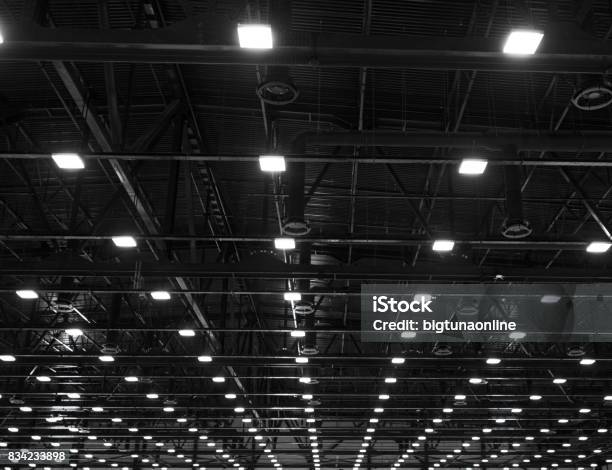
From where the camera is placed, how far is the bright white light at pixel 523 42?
9.78 metres

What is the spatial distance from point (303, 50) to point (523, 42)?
3.35m

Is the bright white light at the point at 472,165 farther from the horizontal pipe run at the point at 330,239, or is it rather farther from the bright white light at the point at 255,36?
the bright white light at the point at 255,36

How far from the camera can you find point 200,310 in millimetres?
25250

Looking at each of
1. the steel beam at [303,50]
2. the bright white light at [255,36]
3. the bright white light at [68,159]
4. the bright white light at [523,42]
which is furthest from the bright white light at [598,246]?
the bright white light at [68,159]

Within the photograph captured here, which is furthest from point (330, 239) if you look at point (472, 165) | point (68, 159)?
point (68, 159)

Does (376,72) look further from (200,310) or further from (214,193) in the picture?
(200,310)

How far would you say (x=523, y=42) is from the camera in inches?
392

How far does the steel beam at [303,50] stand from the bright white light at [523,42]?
0.29m

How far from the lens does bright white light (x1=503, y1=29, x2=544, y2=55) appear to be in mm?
9781

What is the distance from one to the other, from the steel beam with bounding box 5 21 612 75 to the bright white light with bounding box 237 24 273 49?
9.5 inches

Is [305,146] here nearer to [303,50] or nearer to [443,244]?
[443,244]

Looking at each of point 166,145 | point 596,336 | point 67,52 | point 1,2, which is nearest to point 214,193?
point 166,145

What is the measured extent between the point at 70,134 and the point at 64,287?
533 centimetres

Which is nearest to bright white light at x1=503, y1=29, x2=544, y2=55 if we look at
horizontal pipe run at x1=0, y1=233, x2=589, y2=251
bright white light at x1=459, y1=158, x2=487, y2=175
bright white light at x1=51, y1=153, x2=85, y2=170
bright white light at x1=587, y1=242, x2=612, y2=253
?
bright white light at x1=459, y1=158, x2=487, y2=175
